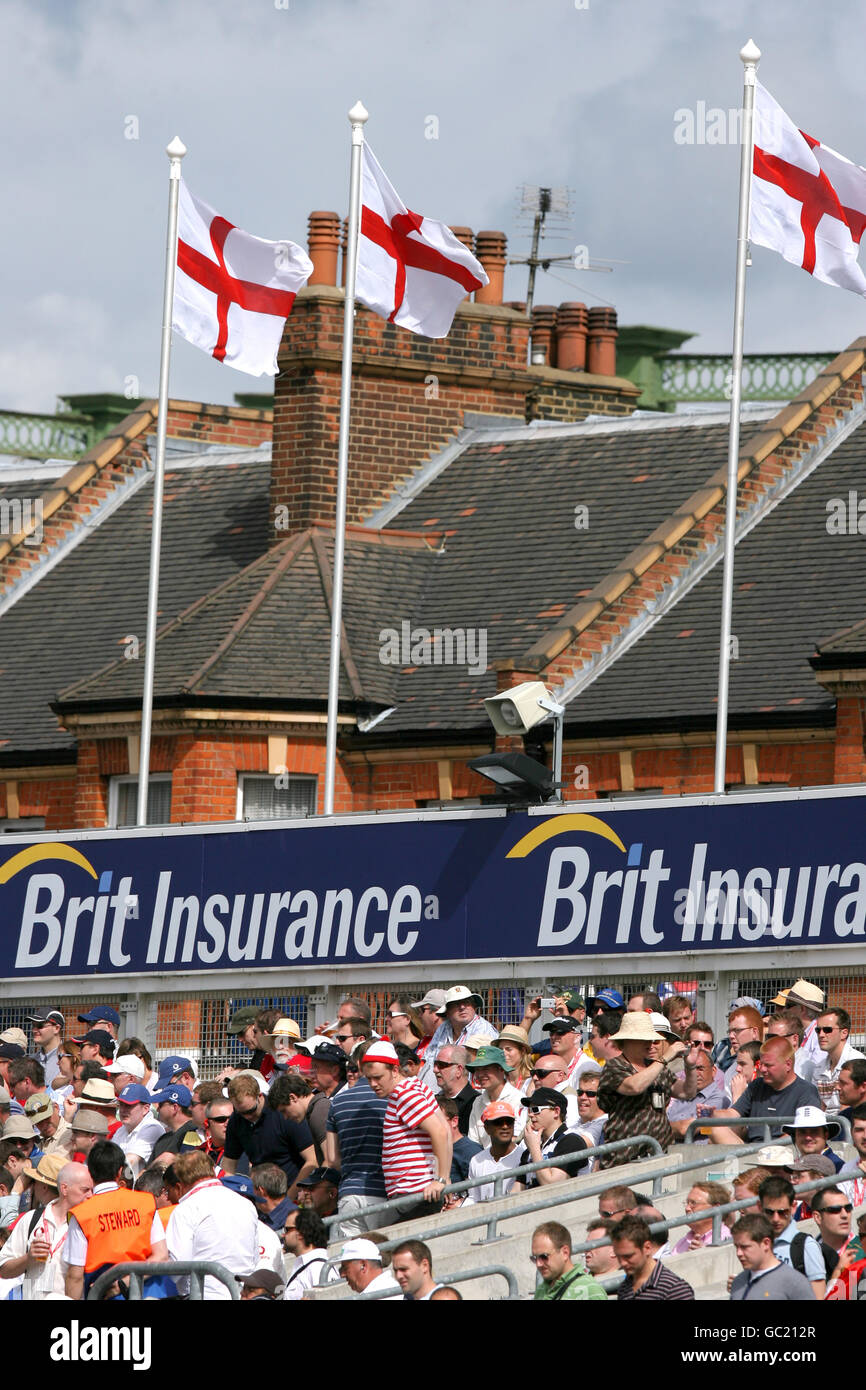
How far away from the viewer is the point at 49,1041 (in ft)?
68.5

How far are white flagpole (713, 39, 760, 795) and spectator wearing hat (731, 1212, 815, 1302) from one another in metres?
11.1

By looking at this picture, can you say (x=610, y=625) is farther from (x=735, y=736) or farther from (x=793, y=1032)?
(x=793, y=1032)

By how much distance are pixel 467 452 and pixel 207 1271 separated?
905 inches

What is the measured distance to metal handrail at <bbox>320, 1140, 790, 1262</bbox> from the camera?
530 inches

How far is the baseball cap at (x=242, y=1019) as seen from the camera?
64.3 feet

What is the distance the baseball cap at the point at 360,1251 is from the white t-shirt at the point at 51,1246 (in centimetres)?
161

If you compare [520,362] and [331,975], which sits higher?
[520,362]

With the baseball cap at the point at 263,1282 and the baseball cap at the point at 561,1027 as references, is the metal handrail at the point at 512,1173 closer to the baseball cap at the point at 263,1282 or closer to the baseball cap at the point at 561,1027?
the baseball cap at the point at 263,1282

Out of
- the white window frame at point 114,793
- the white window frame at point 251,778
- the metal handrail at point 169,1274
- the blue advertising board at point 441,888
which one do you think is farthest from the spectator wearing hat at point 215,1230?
the white window frame at point 114,793

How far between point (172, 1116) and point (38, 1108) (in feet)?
3.51

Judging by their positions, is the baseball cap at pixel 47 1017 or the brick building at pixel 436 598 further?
the brick building at pixel 436 598
